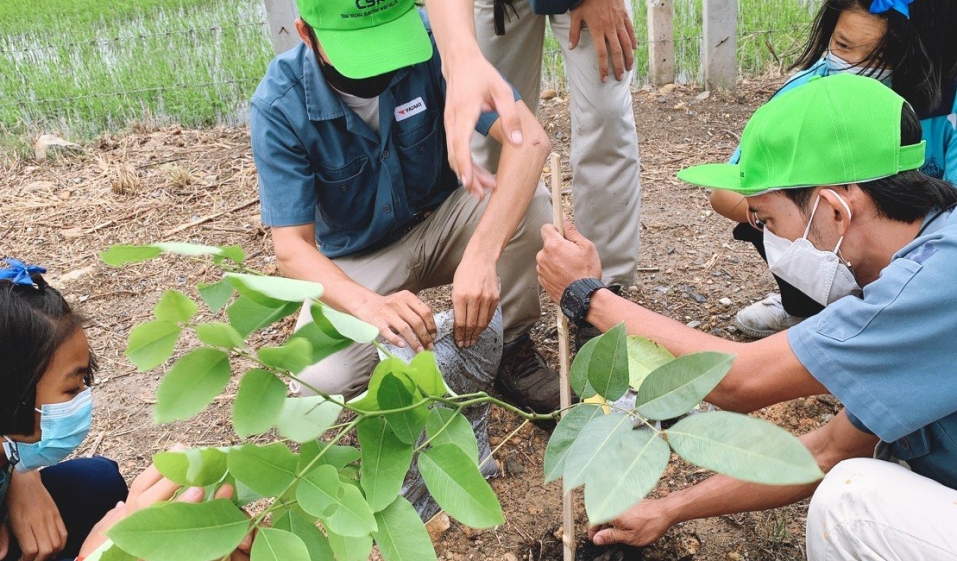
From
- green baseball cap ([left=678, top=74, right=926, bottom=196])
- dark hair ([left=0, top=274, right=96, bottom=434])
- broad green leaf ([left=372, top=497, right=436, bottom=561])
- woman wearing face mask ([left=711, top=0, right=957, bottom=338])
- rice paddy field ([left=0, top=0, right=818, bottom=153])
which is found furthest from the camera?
rice paddy field ([left=0, top=0, right=818, bottom=153])

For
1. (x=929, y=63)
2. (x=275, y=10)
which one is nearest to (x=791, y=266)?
(x=929, y=63)

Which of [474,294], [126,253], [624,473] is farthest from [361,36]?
[624,473]

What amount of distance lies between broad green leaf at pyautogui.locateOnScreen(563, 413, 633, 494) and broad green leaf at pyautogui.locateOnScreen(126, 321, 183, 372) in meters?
0.41

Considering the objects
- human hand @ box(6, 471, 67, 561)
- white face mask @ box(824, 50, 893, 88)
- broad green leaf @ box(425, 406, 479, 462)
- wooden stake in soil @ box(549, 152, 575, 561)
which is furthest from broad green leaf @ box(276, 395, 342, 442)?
white face mask @ box(824, 50, 893, 88)

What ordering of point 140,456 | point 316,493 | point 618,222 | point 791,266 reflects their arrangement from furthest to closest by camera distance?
point 618,222, point 140,456, point 791,266, point 316,493

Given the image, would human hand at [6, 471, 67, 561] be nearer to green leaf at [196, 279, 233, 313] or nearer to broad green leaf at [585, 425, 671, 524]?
green leaf at [196, 279, 233, 313]

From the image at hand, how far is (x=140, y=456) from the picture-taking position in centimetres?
218

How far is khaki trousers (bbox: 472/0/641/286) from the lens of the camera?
2191 millimetres

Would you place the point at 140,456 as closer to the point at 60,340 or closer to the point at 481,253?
the point at 60,340

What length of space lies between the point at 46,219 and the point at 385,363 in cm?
316

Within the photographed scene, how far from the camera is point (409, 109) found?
2045mm

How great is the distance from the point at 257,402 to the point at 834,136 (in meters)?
1.04

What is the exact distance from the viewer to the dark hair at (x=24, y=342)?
1.38 m

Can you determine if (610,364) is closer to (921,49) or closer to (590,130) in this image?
(921,49)
